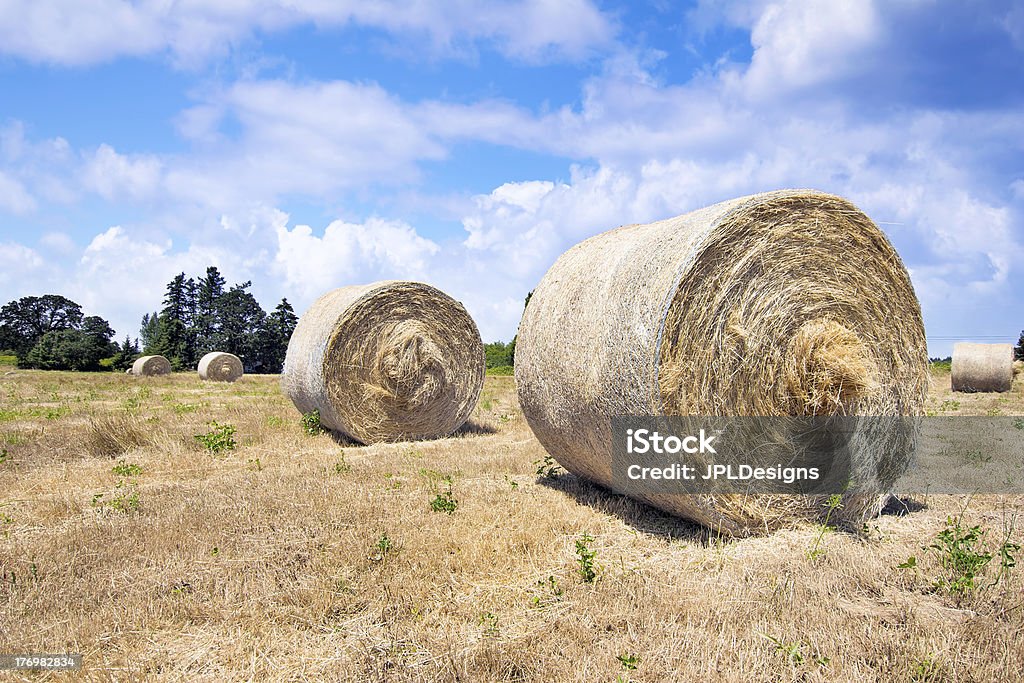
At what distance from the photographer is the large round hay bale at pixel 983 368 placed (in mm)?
17094

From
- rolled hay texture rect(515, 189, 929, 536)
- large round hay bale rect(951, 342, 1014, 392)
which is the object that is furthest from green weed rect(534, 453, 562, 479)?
large round hay bale rect(951, 342, 1014, 392)

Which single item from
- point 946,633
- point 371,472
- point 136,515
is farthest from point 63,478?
point 946,633

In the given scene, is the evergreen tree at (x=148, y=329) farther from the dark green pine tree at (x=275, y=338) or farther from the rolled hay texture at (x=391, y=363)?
the rolled hay texture at (x=391, y=363)

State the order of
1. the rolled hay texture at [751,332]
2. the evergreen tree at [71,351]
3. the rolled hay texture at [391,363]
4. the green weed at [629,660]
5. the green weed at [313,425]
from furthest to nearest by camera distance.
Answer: the evergreen tree at [71,351]
the green weed at [313,425]
the rolled hay texture at [391,363]
the rolled hay texture at [751,332]
the green weed at [629,660]

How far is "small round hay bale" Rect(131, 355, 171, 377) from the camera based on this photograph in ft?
92.5

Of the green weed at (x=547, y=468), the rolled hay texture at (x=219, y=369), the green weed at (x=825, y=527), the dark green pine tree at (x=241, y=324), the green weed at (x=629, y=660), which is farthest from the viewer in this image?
the dark green pine tree at (x=241, y=324)

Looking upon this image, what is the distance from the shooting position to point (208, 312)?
155ft

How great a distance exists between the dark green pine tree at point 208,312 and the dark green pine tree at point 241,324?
0.47m

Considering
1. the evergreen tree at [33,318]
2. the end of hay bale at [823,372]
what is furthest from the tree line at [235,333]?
the end of hay bale at [823,372]

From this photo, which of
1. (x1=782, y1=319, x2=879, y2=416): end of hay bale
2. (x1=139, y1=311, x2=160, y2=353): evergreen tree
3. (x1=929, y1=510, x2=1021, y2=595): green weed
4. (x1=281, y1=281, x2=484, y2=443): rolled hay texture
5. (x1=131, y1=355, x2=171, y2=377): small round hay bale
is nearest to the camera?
(x1=929, y1=510, x2=1021, y2=595): green weed

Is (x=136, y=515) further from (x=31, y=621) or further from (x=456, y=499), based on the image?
(x=456, y=499)

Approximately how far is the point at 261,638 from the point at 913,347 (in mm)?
5112

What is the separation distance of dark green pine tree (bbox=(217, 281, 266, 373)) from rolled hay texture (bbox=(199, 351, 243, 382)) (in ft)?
65.7

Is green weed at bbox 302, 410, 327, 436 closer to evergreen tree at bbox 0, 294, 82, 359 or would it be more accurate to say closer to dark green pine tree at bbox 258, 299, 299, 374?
dark green pine tree at bbox 258, 299, 299, 374
